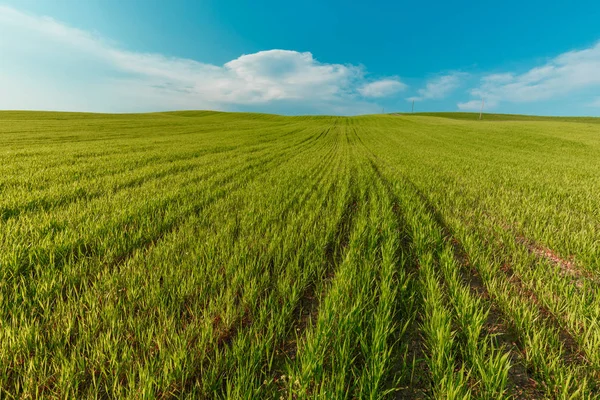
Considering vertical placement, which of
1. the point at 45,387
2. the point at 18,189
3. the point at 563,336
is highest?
the point at 18,189

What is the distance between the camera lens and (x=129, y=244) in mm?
3367

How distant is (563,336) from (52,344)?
4032mm

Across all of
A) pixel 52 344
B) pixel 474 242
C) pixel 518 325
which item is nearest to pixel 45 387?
pixel 52 344

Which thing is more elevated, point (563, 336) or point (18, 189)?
point (18, 189)

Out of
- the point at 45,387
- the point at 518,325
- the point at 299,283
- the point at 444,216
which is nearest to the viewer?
the point at 45,387

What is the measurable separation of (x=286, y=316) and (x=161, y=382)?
3.27 ft

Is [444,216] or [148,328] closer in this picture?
[148,328]

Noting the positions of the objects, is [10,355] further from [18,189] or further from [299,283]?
[18,189]

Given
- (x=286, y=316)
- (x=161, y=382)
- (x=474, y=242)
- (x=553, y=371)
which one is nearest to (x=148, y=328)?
(x=161, y=382)

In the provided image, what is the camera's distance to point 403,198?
20.5 ft

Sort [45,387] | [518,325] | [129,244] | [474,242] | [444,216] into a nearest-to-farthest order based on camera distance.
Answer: [45,387] → [518,325] → [129,244] → [474,242] → [444,216]

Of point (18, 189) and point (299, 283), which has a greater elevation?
point (18, 189)

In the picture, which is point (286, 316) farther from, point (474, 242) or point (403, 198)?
point (403, 198)

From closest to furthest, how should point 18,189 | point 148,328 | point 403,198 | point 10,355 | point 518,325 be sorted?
1. point 10,355
2. point 148,328
3. point 518,325
4. point 18,189
5. point 403,198
